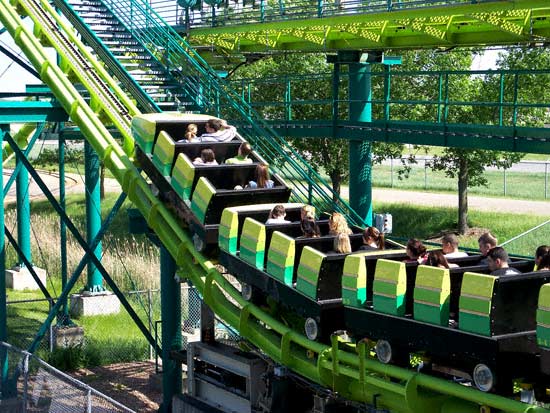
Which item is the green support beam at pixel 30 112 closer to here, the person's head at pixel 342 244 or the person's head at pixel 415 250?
the person's head at pixel 342 244

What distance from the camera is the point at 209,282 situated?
12.0 metres

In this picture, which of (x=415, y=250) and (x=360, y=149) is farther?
(x=360, y=149)

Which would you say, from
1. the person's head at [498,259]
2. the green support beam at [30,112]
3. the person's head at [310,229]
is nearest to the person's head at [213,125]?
the person's head at [310,229]

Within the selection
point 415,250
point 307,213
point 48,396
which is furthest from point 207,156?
point 415,250

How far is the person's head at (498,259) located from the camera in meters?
9.00

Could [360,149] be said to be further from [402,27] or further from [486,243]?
[486,243]

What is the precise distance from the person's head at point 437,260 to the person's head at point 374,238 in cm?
133

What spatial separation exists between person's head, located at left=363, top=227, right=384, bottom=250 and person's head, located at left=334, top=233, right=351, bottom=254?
1.29 ft

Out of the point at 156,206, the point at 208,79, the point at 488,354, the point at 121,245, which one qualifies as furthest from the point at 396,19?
the point at 121,245

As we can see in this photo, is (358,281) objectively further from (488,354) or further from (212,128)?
(212,128)

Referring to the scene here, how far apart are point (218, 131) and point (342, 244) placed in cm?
370

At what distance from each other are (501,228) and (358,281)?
915 inches

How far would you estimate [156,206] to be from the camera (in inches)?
509

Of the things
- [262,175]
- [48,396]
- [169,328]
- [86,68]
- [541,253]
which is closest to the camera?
[541,253]
